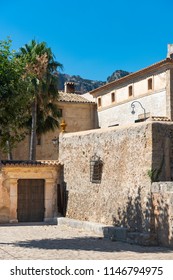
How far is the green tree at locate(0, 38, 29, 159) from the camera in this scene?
16219 millimetres

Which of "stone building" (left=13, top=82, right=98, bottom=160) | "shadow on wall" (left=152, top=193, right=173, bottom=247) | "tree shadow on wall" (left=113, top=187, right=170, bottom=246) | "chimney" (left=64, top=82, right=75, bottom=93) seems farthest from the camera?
"chimney" (left=64, top=82, right=75, bottom=93)

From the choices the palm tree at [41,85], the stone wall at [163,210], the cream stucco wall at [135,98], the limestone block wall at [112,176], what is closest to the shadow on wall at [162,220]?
the stone wall at [163,210]

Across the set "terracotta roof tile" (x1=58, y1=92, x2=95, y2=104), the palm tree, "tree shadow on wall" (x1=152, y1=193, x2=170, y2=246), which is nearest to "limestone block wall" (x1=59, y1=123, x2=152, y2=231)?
"tree shadow on wall" (x1=152, y1=193, x2=170, y2=246)

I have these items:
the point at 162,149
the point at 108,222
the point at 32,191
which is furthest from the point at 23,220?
the point at 162,149

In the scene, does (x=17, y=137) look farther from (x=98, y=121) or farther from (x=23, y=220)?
(x=98, y=121)

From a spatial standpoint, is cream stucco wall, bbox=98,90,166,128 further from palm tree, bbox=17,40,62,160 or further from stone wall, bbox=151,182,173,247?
stone wall, bbox=151,182,173,247

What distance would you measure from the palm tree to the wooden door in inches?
207

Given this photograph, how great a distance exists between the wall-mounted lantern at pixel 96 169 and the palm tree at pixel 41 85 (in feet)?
27.3

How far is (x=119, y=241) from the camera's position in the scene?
17.2 m

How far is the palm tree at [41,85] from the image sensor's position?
2831 cm

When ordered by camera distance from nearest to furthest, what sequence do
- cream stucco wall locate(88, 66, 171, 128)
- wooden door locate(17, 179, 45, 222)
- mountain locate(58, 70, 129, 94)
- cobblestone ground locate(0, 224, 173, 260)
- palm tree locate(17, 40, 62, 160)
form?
cobblestone ground locate(0, 224, 173, 260) → wooden door locate(17, 179, 45, 222) → palm tree locate(17, 40, 62, 160) → cream stucco wall locate(88, 66, 171, 128) → mountain locate(58, 70, 129, 94)

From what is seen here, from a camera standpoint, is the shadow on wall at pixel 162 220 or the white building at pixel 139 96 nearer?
the shadow on wall at pixel 162 220

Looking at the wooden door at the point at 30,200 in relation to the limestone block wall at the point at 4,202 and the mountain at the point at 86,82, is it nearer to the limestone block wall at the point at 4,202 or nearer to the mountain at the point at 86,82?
the limestone block wall at the point at 4,202

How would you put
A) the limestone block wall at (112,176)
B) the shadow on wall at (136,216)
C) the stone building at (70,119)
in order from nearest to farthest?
the shadow on wall at (136,216)
the limestone block wall at (112,176)
the stone building at (70,119)
